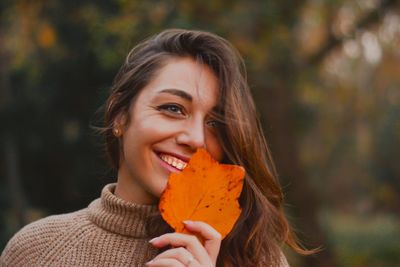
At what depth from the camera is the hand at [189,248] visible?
190 centimetres

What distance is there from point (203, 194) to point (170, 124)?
0.86ft

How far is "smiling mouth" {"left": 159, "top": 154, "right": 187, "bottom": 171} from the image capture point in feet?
7.11

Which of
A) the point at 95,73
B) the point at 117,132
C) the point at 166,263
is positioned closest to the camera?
the point at 166,263

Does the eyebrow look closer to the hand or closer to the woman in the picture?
the woman

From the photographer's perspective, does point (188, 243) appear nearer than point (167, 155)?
Yes

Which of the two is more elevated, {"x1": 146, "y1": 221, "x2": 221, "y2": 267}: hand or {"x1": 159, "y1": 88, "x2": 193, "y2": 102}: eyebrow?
{"x1": 159, "y1": 88, "x2": 193, "y2": 102}: eyebrow

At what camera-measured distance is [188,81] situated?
225 centimetres

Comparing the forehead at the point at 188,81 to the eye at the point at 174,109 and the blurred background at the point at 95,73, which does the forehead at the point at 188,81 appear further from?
the blurred background at the point at 95,73

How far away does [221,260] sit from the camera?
91.2 inches

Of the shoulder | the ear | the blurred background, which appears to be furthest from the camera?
the blurred background

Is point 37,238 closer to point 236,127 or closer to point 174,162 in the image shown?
point 174,162

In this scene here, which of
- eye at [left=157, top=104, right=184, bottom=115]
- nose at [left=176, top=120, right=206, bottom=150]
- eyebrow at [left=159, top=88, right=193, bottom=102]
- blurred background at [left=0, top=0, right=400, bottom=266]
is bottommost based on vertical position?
blurred background at [left=0, top=0, right=400, bottom=266]

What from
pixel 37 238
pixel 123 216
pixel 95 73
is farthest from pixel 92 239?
pixel 95 73

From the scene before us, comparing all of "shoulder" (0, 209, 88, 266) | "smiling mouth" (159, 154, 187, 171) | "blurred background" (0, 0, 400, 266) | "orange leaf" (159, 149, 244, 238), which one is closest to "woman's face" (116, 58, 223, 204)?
"smiling mouth" (159, 154, 187, 171)
